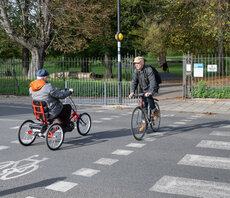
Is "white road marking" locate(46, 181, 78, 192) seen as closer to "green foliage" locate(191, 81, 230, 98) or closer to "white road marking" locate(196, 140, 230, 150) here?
"white road marking" locate(196, 140, 230, 150)

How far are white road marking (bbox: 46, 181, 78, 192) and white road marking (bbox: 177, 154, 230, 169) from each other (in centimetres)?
198

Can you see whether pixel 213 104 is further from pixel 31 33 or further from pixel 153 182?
pixel 31 33

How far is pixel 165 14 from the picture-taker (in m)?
27.1

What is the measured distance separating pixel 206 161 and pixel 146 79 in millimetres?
2688

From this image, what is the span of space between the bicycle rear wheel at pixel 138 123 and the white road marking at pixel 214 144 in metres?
1.32

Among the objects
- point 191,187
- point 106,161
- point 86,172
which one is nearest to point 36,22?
point 106,161

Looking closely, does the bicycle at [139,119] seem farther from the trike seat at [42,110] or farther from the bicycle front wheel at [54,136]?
the trike seat at [42,110]

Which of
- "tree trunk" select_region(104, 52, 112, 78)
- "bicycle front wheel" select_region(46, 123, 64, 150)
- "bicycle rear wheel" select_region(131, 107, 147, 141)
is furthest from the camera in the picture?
"tree trunk" select_region(104, 52, 112, 78)

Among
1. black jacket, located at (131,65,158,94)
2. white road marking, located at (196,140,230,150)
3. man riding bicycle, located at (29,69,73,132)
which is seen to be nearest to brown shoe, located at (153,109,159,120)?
black jacket, located at (131,65,158,94)

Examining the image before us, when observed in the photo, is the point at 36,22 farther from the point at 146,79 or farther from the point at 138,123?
the point at 138,123

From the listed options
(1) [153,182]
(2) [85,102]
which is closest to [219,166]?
(1) [153,182]

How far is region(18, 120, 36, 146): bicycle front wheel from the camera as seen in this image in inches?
263

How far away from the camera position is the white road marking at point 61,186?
4.34 metres

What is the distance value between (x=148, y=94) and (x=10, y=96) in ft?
41.5
